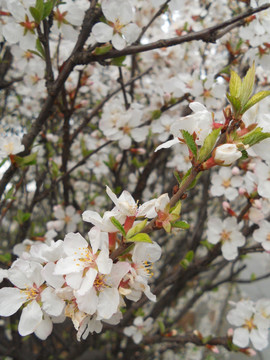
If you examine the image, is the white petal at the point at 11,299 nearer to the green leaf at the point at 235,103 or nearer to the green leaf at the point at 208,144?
the green leaf at the point at 208,144

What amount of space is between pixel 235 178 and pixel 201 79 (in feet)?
1.83

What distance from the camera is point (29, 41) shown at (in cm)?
130

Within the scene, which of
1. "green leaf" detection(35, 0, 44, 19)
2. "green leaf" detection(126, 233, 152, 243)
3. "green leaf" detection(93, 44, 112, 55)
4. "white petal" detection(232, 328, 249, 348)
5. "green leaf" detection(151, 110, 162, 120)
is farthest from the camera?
"green leaf" detection(151, 110, 162, 120)

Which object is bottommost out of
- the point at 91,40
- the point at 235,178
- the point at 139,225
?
the point at 235,178

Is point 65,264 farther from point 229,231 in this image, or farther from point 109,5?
point 229,231

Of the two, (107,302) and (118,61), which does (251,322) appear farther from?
(118,61)

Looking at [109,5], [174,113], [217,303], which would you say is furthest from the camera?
[217,303]

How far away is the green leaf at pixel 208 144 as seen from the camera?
0.70 metres

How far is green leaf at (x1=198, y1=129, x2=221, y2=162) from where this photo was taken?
0.70m

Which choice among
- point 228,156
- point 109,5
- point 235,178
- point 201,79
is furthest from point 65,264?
point 201,79

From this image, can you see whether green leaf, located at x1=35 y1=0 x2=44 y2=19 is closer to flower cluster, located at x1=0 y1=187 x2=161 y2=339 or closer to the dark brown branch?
the dark brown branch

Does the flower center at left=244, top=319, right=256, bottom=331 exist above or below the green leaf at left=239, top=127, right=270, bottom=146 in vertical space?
below

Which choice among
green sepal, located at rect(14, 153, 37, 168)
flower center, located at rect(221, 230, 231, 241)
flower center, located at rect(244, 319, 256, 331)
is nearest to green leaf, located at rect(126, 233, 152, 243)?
green sepal, located at rect(14, 153, 37, 168)

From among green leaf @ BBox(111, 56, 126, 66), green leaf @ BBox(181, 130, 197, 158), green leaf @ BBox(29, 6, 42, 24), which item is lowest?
green leaf @ BBox(181, 130, 197, 158)
